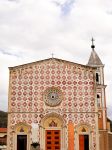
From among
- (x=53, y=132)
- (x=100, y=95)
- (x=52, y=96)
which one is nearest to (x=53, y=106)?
(x=52, y=96)

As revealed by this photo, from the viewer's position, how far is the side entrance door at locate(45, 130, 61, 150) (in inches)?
1249

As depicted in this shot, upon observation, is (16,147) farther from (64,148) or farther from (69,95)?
(69,95)

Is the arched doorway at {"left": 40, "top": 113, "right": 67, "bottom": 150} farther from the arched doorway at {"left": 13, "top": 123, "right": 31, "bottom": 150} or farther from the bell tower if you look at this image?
the bell tower

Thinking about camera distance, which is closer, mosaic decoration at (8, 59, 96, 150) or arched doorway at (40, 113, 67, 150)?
arched doorway at (40, 113, 67, 150)

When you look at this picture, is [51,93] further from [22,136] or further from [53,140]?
[22,136]

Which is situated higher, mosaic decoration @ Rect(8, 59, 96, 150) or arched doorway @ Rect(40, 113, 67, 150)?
mosaic decoration @ Rect(8, 59, 96, 150)

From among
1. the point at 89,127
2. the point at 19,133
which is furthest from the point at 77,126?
the point at 19,133

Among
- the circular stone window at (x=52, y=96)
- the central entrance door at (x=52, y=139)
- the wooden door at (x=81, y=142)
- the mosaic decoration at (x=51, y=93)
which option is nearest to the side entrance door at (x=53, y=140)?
the central entrance door at (x=52, y=139)

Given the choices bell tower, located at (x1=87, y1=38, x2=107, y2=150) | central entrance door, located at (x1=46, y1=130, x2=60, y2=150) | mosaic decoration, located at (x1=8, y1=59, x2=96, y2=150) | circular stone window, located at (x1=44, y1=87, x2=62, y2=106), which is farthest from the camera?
bell tower, located at (x1=87, y1=38, x2=107, y2=150)

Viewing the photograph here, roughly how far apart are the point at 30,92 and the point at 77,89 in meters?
4.54

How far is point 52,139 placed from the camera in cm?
3192

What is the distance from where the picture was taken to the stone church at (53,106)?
31.5 meters

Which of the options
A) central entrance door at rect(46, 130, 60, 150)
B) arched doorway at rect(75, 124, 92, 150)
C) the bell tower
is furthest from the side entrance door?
the bell tower

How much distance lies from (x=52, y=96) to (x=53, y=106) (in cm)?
98
